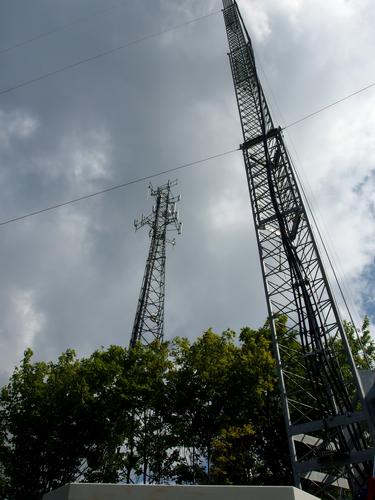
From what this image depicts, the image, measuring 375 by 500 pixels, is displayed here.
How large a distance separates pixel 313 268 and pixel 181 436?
10368 mm

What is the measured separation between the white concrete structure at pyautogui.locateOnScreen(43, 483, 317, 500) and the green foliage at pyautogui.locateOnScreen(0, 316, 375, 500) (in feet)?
42.8

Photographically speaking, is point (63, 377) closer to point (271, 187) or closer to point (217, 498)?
point (271, 187)

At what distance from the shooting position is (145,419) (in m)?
19.7

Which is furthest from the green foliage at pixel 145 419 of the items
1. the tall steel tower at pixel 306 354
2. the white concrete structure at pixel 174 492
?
the white concrete structure at pixel 174 492

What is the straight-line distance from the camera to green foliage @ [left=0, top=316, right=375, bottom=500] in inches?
742

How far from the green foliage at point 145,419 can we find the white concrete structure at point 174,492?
13.1 metres

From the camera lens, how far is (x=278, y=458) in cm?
1956

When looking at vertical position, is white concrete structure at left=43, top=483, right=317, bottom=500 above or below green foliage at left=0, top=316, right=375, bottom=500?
below

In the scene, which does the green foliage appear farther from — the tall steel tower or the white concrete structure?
the white concrete structure

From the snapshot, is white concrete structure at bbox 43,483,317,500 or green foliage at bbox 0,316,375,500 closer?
white concrete structure at bbox 43,483,317,500

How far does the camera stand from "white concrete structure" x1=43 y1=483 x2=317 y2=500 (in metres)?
5.83

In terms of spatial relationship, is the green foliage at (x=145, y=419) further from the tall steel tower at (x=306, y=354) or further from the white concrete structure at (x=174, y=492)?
the white concrete structure at (x=174, y=492)

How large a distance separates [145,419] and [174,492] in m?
14.7

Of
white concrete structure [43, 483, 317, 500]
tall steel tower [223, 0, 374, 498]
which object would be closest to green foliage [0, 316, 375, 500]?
tall steel tower [223, 0, 374, 498]
